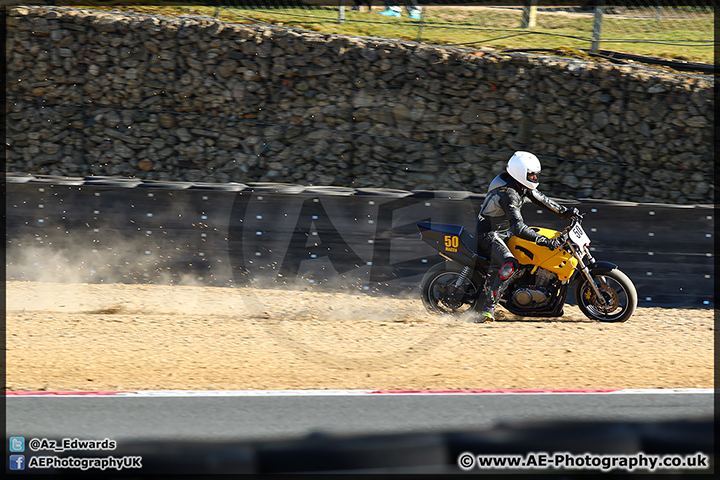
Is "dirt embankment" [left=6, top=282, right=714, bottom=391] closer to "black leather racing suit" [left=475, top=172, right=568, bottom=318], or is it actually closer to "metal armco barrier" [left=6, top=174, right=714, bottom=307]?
"metal armco barrier" [left=6, top=174, right=714, bottom=307]

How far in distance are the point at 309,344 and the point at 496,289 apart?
2.35 m

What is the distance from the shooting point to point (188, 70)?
14.8 meters

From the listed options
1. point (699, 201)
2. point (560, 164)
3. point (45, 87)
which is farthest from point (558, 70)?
point (45, 87)

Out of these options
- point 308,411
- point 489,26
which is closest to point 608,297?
point 308,411

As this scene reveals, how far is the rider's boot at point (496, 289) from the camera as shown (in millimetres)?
7551

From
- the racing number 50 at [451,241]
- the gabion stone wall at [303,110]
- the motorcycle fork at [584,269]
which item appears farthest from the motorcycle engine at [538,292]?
the gabion stone wall at [303,110]

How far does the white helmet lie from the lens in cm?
760

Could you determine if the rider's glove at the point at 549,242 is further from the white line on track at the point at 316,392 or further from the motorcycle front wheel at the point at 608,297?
the white line on track at the point at 316,392

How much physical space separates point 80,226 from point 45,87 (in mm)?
7645

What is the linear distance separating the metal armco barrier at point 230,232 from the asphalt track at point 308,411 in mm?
3975

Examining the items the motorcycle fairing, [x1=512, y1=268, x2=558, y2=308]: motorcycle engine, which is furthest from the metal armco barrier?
[x1=512, y1=268, x2=558, y2=308]: motorcycle engine

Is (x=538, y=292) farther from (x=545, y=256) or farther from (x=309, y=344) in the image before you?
(x=309, y=344)

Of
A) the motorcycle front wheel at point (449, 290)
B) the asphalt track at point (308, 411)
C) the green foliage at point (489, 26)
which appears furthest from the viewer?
the green foliage at point (489, 26)

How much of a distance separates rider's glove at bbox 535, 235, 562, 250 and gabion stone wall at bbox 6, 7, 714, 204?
6.73 m
